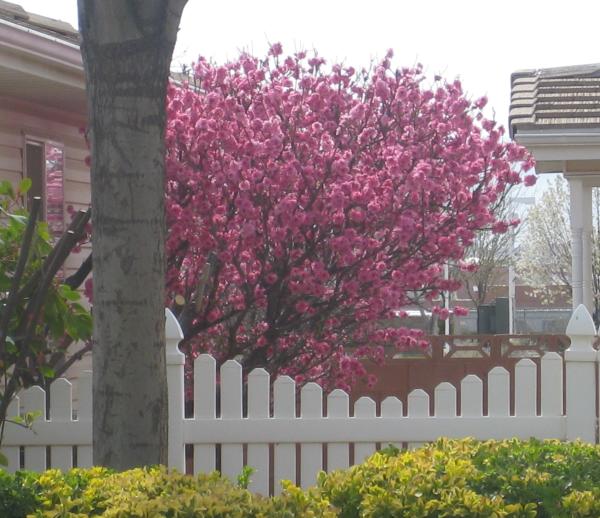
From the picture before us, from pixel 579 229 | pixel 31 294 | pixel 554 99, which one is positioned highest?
pixel 554 99

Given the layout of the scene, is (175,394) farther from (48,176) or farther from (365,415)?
(48,176)

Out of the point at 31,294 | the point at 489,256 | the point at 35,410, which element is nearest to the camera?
the point at 31,294

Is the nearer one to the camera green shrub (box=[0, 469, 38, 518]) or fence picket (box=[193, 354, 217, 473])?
green shrub (box=[0, 469, 38, 518])

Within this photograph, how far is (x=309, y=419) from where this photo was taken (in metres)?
6.06

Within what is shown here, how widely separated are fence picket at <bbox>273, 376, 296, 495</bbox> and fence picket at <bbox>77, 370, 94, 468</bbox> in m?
0.93

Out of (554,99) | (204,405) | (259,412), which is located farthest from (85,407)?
(554,99)

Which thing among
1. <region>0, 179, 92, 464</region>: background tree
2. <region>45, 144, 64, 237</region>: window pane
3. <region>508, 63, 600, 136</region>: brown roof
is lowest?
<region>0, 179, 92, 464</region>: background tree

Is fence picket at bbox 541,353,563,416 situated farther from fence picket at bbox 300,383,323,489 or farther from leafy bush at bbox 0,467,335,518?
leafy bush at bbox 0,467,335,518

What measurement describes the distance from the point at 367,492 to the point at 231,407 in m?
2.60

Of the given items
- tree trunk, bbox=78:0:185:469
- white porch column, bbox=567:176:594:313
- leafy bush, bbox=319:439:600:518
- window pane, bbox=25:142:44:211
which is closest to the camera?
leafy bush, bbox=319:439:600:518

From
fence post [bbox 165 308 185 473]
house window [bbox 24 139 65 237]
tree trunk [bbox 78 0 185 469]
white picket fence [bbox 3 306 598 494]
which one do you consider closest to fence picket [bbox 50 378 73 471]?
white picket fence [bbox 3 306 598 494]

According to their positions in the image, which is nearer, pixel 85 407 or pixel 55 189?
pixel 85 407

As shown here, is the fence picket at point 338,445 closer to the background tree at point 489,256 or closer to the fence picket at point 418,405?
the fence picket at point 418,405

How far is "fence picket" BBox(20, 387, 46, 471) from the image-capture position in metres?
6.02
